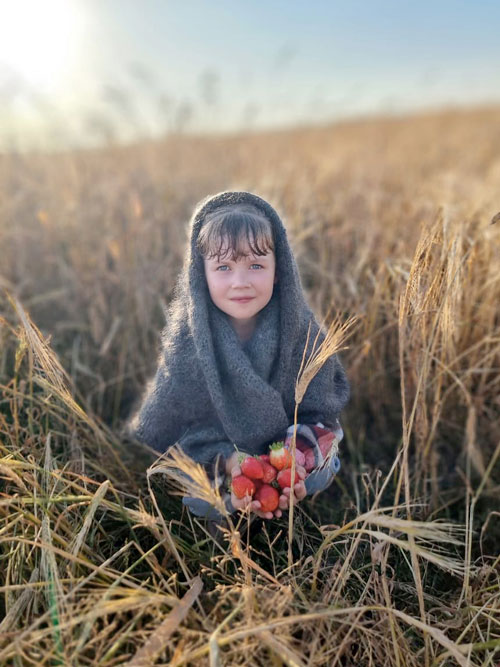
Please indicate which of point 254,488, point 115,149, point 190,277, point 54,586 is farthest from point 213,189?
point 54,586

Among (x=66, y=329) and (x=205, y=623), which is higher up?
(x=66, y=329)

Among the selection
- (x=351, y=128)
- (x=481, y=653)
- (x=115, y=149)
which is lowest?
(x=481, y=653)

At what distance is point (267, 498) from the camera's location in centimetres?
129

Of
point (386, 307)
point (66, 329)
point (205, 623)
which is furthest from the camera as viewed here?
point (66, 329)

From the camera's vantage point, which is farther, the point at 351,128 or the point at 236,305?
the point at 351,128

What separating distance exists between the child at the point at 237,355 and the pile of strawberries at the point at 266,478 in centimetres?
5

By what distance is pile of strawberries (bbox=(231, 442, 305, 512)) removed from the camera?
1273mm

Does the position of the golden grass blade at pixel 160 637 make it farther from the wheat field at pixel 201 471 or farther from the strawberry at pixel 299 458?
the strawberry at pixel 299 458

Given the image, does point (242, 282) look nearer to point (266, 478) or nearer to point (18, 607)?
point (266, 478)

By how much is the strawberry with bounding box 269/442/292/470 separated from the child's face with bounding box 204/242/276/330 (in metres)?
0.37

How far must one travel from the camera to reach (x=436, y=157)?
5645 mm

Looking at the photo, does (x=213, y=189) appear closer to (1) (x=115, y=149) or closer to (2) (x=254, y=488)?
(1) (x=115, y=149)

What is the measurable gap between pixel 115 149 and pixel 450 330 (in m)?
3.75

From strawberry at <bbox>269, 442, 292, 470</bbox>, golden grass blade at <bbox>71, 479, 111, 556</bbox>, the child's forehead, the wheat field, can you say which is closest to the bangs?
the child's forehead
